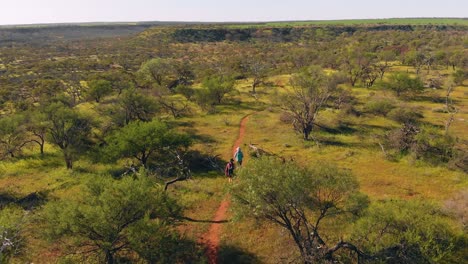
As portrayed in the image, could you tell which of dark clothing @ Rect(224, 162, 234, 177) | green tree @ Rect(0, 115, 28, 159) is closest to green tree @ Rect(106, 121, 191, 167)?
dark clothing @ Rect(224, 162, 234, 177)

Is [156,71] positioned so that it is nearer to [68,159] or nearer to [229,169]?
[68,159]

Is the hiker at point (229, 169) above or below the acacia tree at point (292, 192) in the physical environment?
below

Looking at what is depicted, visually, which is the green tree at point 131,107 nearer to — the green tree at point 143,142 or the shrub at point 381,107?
the green tree at point 143,142

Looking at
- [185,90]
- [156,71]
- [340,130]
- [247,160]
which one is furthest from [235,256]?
[156,71]

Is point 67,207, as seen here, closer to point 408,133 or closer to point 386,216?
point 386,216

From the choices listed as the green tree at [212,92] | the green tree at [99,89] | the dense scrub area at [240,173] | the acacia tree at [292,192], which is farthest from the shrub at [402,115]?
the green tree at [99,89]

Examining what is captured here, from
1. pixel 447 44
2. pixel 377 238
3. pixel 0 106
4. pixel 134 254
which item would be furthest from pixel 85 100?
pixel 447 44
